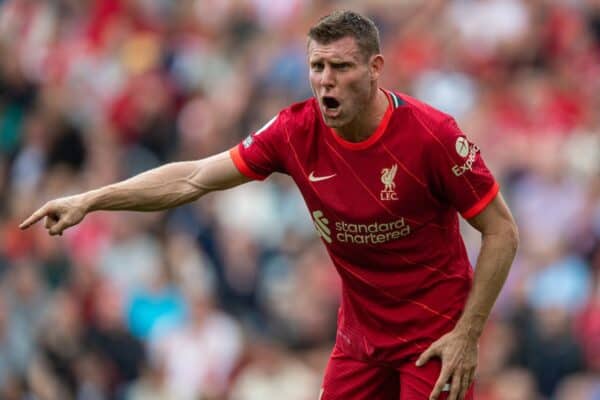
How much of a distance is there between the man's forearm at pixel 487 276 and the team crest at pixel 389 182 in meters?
0.44

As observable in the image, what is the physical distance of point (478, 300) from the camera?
21.4 ft

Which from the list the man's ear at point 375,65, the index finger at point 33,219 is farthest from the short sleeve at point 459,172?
the index finger at point 33,219

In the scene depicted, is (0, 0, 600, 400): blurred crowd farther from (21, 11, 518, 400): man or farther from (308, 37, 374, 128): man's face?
(308, 37, 374, 128): man's face

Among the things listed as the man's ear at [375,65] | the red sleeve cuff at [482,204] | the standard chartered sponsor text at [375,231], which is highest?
the man's ear at [375,65]

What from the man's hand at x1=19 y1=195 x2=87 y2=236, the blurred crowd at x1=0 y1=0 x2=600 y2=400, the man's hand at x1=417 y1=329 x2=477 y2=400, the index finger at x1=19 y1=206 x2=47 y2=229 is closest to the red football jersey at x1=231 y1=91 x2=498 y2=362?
the man's hand at x1=417 y1=329 x2=477 y2=400

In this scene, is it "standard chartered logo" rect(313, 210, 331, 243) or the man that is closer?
the man

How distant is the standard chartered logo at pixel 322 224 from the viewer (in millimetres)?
6711

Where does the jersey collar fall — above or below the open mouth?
below

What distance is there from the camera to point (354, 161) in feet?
21.5

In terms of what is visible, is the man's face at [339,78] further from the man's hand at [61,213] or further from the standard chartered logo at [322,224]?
the man's hand at [61,213]

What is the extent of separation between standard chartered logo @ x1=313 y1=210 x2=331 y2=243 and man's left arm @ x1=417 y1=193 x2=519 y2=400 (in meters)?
0.65

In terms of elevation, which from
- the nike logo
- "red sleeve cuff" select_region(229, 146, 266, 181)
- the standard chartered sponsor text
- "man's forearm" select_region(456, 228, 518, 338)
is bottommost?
"man's forearm" select_region(456, 228, 518, 338)

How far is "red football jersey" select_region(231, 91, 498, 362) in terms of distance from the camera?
6.41 meters

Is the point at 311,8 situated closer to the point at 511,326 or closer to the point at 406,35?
the point at 406,35
